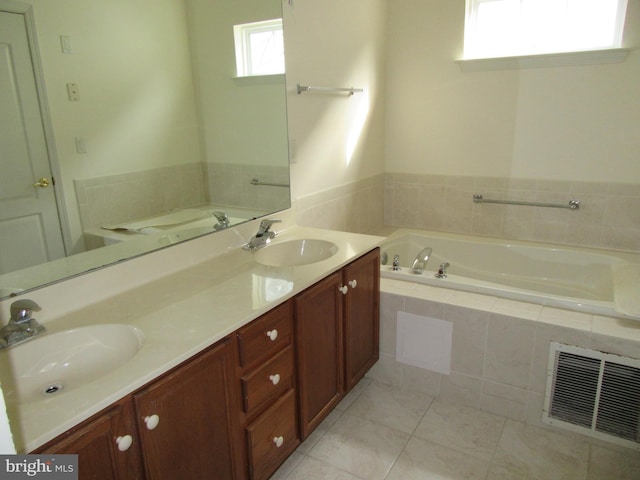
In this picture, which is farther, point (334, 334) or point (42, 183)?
point (334, 334)

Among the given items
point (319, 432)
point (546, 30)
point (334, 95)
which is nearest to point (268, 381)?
point (319, 432)

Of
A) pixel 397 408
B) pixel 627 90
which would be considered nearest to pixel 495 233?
pixel 627 90

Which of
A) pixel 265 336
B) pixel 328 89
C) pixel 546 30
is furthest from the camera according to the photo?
pixel 546 30

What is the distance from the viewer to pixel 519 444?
1974mm

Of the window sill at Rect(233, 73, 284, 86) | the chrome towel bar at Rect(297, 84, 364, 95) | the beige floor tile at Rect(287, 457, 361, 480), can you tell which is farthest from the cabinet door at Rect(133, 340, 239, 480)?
the chrome towel bar at Rect(297, 84, 364, 95)

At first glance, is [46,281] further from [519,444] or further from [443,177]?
[443,177]

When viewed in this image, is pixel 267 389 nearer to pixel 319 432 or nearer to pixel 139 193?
pixel 319 432

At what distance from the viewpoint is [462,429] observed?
208cm

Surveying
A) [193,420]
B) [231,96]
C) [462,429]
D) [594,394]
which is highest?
[231,96]

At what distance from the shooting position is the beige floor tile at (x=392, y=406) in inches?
84.4

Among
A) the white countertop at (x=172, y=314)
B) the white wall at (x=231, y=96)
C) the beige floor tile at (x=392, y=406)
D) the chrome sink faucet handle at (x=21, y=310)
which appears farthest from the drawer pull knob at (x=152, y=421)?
the beige floor tile at (x=392, y=406)

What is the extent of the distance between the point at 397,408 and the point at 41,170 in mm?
1842

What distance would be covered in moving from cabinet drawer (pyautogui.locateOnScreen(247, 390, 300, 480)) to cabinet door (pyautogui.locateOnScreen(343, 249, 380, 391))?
0.44 meters

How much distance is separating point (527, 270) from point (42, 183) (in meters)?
2.77
